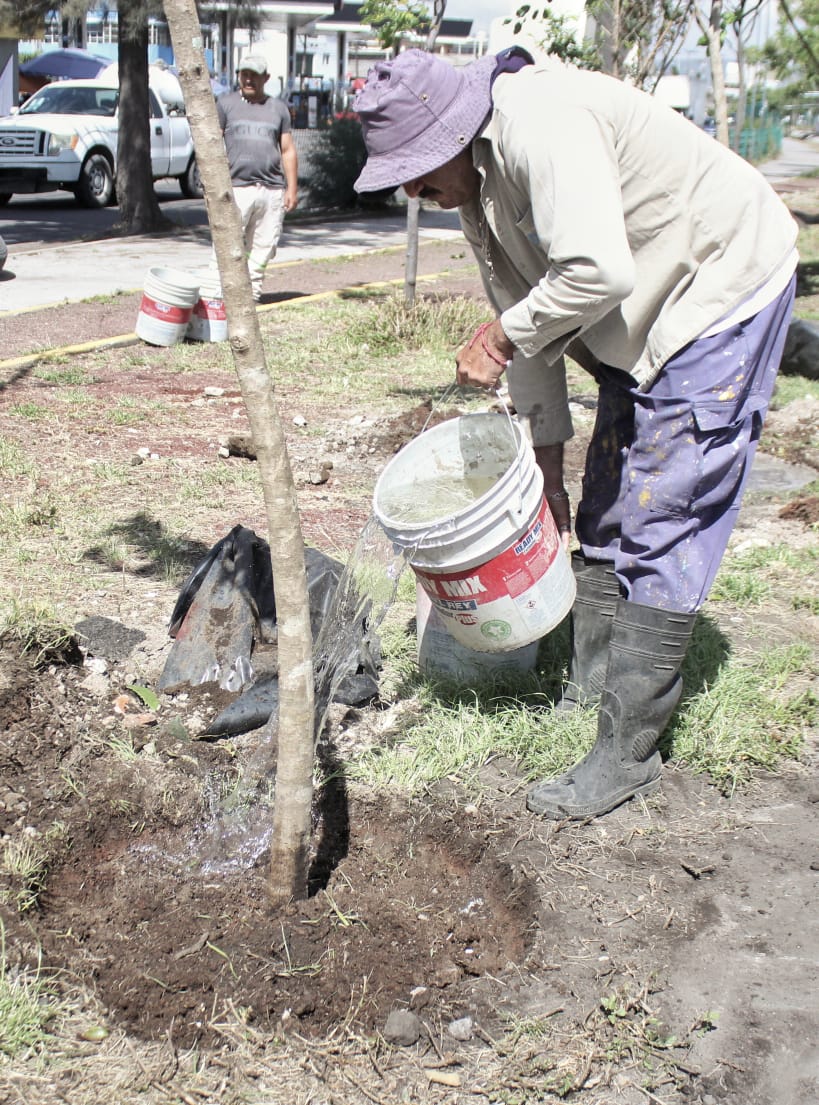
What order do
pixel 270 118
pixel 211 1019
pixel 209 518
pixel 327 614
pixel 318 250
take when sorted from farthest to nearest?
pixel 318 250 → pixel 270 118 → pixel 209 518 → pixel 327 614 → pixel 211 1019

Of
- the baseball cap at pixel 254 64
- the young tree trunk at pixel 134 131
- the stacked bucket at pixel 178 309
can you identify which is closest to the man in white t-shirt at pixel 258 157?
the baseball cap at pixel 254 64

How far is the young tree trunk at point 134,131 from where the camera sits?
12.8 metres

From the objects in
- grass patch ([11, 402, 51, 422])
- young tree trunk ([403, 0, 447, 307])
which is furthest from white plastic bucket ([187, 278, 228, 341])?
grass patch ([11, 402, 51, 422])

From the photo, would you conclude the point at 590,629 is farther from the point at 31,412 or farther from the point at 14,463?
the point at 31,412

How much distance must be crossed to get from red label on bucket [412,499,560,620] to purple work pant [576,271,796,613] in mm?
220

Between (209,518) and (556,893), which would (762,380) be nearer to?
(556,893)

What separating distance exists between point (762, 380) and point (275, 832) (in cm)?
163

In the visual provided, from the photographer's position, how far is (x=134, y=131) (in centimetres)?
1367

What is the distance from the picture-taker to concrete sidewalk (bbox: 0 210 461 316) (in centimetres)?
1027

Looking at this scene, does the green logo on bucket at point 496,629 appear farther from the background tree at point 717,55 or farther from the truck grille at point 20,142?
the truck grille at point 20,142

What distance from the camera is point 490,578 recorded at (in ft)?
9.07

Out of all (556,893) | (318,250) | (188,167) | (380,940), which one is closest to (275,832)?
(380,940)

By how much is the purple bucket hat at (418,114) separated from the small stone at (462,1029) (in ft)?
5.94

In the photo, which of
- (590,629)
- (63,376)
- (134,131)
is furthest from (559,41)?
(134,131)
